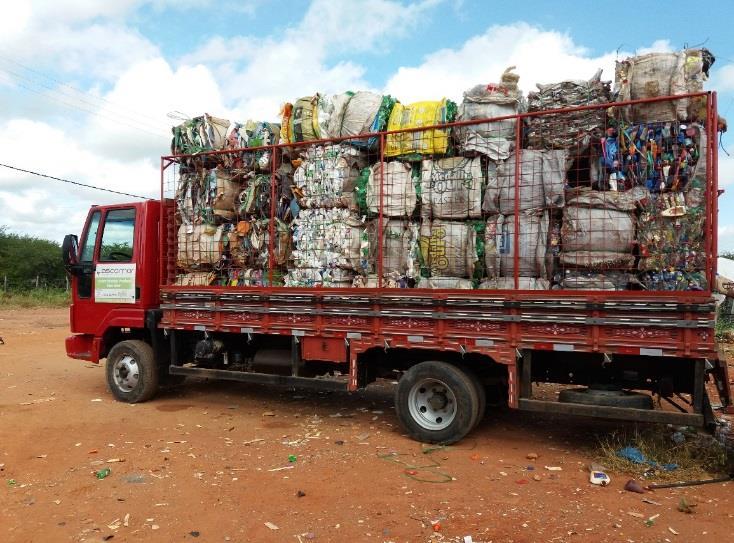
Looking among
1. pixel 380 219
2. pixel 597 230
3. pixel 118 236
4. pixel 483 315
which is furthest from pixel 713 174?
pixel 118 236

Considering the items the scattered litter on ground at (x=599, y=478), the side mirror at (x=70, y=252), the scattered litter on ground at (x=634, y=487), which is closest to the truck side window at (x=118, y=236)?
the side mirror at (x=70, y=252)

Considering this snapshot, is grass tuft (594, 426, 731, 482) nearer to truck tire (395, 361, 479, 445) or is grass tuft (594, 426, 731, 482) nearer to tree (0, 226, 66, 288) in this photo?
truck tire (395, 361, 479, 445)

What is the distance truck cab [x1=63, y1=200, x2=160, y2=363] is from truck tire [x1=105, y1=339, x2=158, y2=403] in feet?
0.92

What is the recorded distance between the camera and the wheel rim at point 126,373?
752 centimetres

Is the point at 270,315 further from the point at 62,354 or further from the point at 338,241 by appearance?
the point at 62,354

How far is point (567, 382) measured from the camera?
5660 mm

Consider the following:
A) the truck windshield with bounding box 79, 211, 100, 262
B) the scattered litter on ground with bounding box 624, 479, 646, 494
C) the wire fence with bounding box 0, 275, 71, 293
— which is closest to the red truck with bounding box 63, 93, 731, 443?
the truck windshield with bounding box 79, 211, 100, 262

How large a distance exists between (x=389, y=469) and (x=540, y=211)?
8.75 ft

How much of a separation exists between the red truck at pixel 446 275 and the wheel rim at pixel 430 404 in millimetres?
19

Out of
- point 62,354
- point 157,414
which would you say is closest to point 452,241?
point 157,414

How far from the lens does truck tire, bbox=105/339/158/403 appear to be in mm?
7422

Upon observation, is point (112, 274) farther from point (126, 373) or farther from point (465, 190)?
point (465, 190)

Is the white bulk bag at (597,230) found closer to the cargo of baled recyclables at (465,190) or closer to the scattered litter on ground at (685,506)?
the cargo of baled recyclables at (465,190)

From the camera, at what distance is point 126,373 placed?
24.9ft
